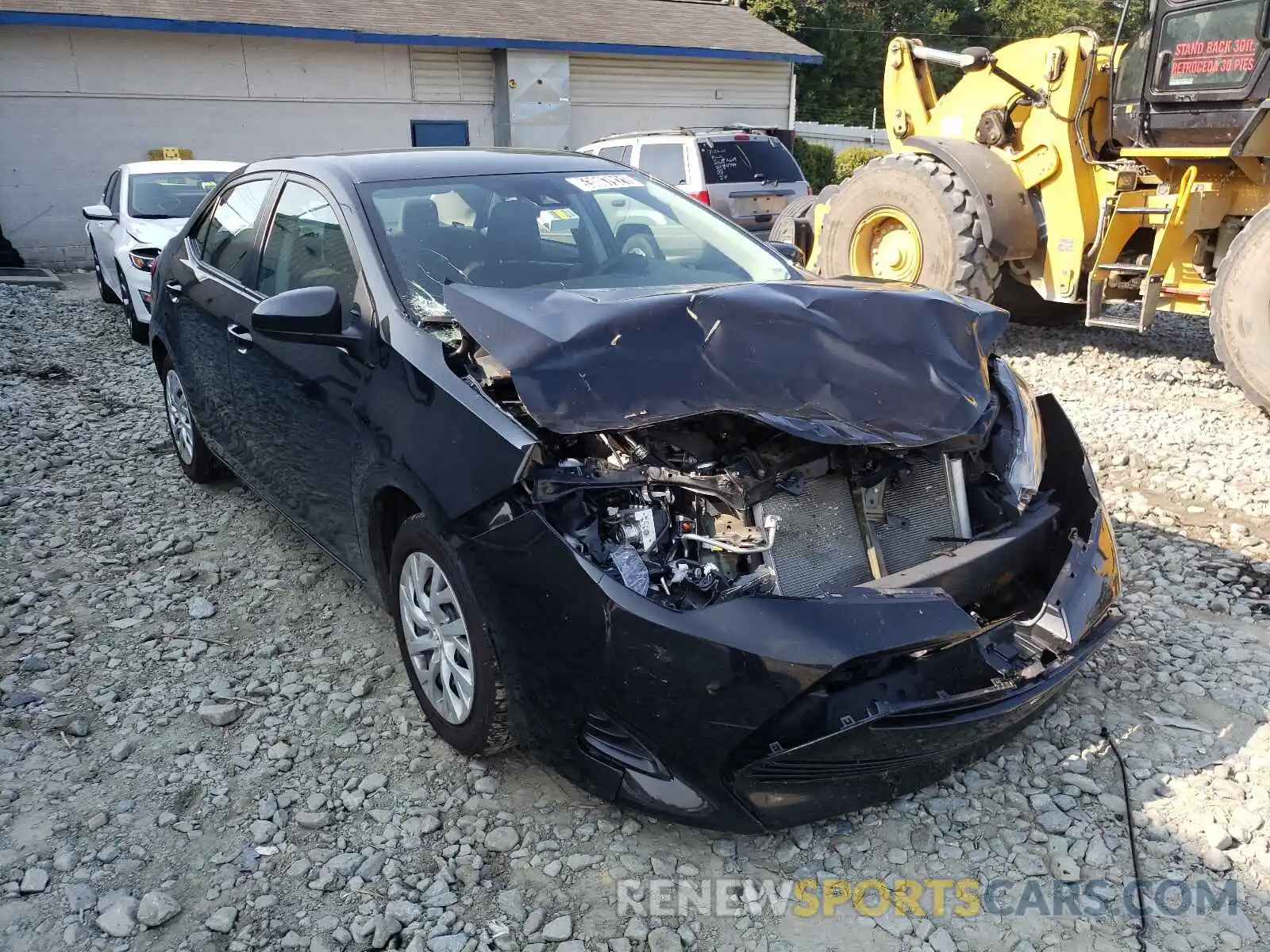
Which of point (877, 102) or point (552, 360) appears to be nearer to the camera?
point (552, 360)

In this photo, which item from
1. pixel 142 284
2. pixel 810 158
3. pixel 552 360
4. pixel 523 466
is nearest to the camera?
pixel 523 466

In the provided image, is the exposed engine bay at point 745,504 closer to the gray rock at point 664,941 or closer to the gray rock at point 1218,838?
the gray rock at point 664,941

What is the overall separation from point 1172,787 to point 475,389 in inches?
A: 92.3

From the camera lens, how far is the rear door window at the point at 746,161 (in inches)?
468

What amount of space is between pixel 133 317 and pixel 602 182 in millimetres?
6517

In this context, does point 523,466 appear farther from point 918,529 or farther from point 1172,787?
point 1172,787

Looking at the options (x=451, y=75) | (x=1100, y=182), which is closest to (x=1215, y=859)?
(x=1100, y=182)

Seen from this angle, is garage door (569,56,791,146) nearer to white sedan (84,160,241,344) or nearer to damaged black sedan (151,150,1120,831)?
white sedan (84,160,241,344)

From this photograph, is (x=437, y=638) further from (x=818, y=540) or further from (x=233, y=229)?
(x=233, y=229)

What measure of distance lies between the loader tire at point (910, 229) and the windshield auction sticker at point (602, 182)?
11.6ft

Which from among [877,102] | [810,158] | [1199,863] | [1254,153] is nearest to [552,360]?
[1199,863]

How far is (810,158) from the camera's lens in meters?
21.3

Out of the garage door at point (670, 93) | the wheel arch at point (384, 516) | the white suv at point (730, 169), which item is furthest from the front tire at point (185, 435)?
the garage door at point (670, 93)

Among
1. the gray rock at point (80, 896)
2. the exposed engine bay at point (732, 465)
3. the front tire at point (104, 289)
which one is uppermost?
the exposed engine bay at point (732, 465)
